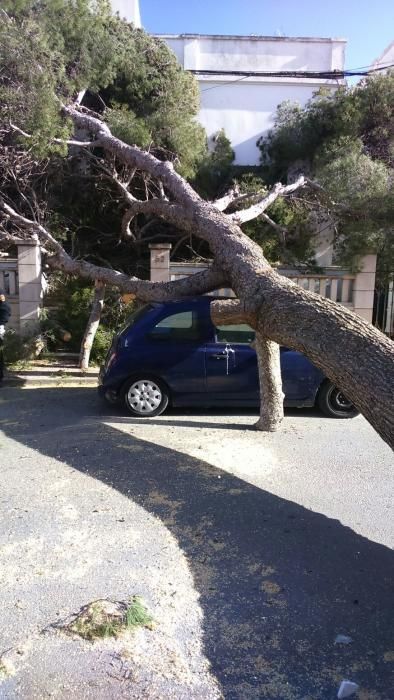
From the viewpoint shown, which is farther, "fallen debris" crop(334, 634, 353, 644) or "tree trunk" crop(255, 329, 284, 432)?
"tree trunk" crop(255, 329, 284, 432)

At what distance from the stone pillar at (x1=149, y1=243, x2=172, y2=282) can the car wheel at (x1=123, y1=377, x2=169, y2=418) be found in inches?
171

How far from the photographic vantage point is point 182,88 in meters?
13.6

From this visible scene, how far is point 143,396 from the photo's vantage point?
725cm

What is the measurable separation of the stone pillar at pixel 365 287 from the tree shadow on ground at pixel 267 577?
6961mm

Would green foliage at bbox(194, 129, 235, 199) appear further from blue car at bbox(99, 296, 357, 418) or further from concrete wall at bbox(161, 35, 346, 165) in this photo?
blue car at bbox(99, 296, 357, 418)

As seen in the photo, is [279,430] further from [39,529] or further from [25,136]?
[25,136]

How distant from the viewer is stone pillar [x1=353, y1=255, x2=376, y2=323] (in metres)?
11.2

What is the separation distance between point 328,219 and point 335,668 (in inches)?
491

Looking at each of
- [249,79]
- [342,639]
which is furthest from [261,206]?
[342,639]

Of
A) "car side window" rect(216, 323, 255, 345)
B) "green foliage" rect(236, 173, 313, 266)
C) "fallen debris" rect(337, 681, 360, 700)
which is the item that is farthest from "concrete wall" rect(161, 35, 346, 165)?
"fallen debris" rect(337, 681, 360, 700)

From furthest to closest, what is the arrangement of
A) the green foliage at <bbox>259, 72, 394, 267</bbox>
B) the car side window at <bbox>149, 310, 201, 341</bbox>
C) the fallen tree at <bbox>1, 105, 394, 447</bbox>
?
the green foliage at <bbox>259, 72, 394, 267</bbox> < the car side window at <bbox>149, 310, 201, 341</bbox> < the fallen tree at <bbox>1, 105, 394, 447</bbox>

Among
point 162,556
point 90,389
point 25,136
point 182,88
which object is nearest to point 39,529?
point 162,556

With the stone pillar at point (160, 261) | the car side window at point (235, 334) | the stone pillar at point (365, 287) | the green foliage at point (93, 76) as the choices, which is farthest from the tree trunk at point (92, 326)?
the stone pillar at point (365, 287)

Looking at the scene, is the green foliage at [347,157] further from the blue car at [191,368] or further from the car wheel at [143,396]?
the car wheel at [143,396]
